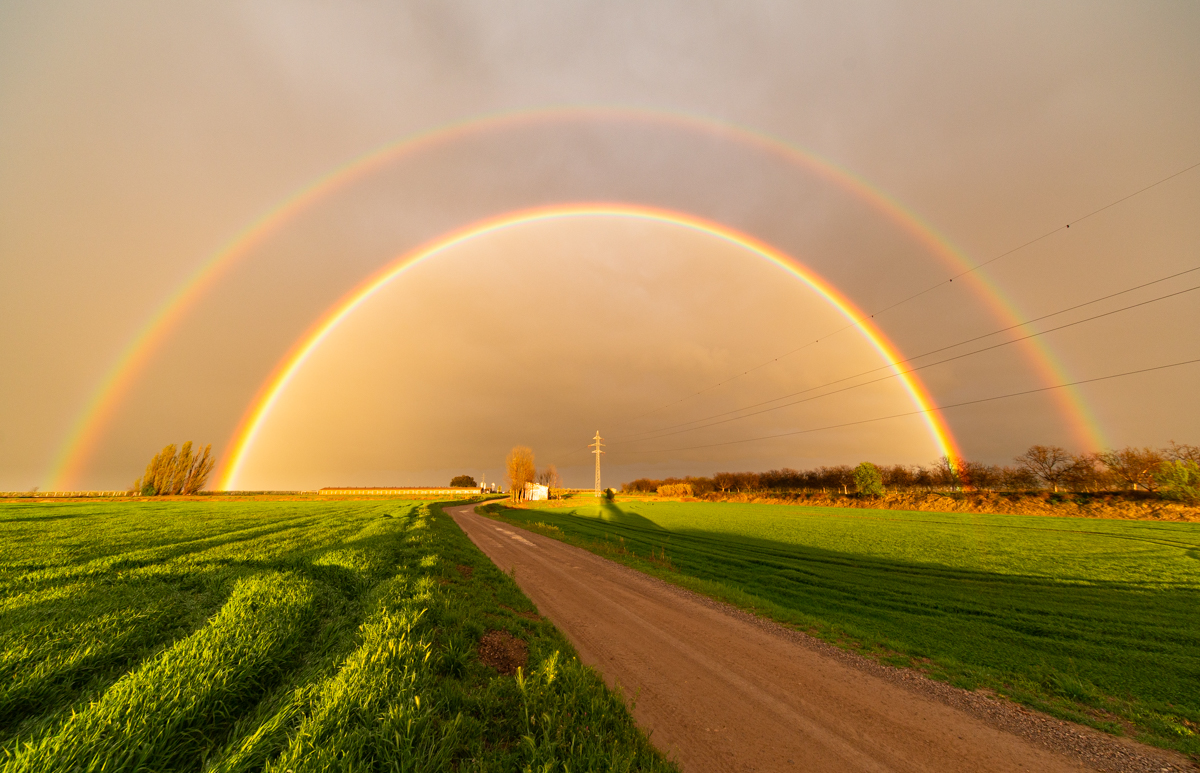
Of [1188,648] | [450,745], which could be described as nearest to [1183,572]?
[1188,648]

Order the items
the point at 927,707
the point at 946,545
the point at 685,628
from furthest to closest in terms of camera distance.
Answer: the point at 946,545
the point at 685,628
the point at 927,707

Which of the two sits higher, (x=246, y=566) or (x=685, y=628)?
(x=246, y=566)

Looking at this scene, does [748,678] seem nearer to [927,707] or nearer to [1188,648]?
[927,707]

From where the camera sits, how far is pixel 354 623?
9523 millimetres

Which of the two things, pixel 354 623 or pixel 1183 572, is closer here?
pixel 354 623

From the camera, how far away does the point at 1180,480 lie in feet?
188

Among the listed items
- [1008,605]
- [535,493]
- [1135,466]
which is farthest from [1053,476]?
[535,493]

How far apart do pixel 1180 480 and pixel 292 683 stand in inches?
3973

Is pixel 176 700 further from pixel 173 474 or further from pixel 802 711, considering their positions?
pixel 173 474

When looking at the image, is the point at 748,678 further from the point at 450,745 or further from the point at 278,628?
the point at 278,628

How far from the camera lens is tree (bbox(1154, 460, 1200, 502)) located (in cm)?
A: 5547

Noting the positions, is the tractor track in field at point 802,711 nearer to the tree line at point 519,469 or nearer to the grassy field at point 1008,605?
the grassy field at point 1008,605

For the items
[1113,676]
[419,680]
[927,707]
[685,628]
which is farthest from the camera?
[685,628]

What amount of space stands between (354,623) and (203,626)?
3154mm
